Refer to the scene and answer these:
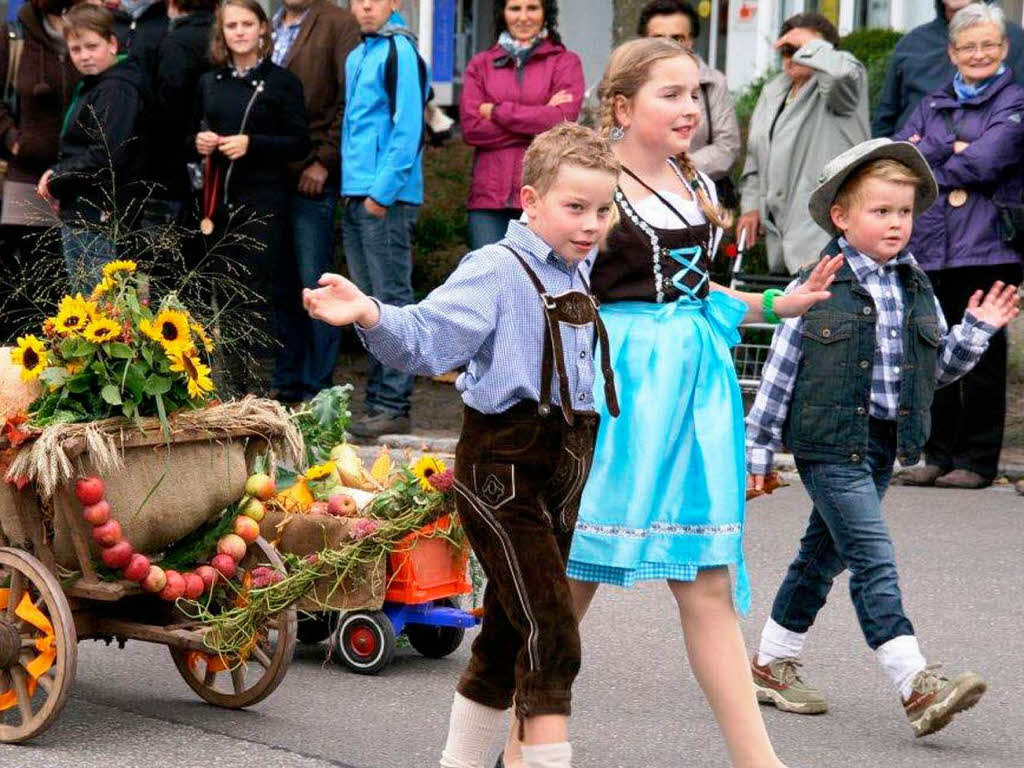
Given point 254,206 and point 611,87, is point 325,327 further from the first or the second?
point 611,87

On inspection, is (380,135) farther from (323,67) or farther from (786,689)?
(786,689)

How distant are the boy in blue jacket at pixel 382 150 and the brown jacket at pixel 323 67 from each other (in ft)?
1.11

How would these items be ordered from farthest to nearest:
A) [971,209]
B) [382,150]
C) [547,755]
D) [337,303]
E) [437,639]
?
[382,150] < [971,209] < [437,639] < [547,755] < [337,303]

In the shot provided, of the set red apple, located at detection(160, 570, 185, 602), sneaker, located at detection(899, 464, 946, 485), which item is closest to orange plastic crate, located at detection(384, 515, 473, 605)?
red apple, located at detection(160, 570, 185, 602)

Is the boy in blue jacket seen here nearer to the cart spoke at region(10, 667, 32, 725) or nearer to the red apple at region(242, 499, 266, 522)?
the red apple at region(242, 499, 266, 522)

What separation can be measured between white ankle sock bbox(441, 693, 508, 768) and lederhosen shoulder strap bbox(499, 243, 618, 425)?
2.33ft

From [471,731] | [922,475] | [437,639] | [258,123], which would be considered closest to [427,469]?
[437,639]

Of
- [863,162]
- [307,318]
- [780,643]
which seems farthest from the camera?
[307,318]

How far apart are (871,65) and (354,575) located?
979 cm

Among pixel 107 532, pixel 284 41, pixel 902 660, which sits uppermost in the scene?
pixel 284 41

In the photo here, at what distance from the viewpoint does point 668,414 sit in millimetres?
4578

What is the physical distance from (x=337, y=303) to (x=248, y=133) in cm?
613

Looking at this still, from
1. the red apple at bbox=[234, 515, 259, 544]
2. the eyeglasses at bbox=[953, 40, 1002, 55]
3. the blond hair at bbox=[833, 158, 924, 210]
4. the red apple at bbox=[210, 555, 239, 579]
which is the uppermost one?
the eyeglasses at bbox=[953, 40, 1002, 55]

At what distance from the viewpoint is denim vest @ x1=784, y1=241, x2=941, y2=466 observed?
5355 mm
